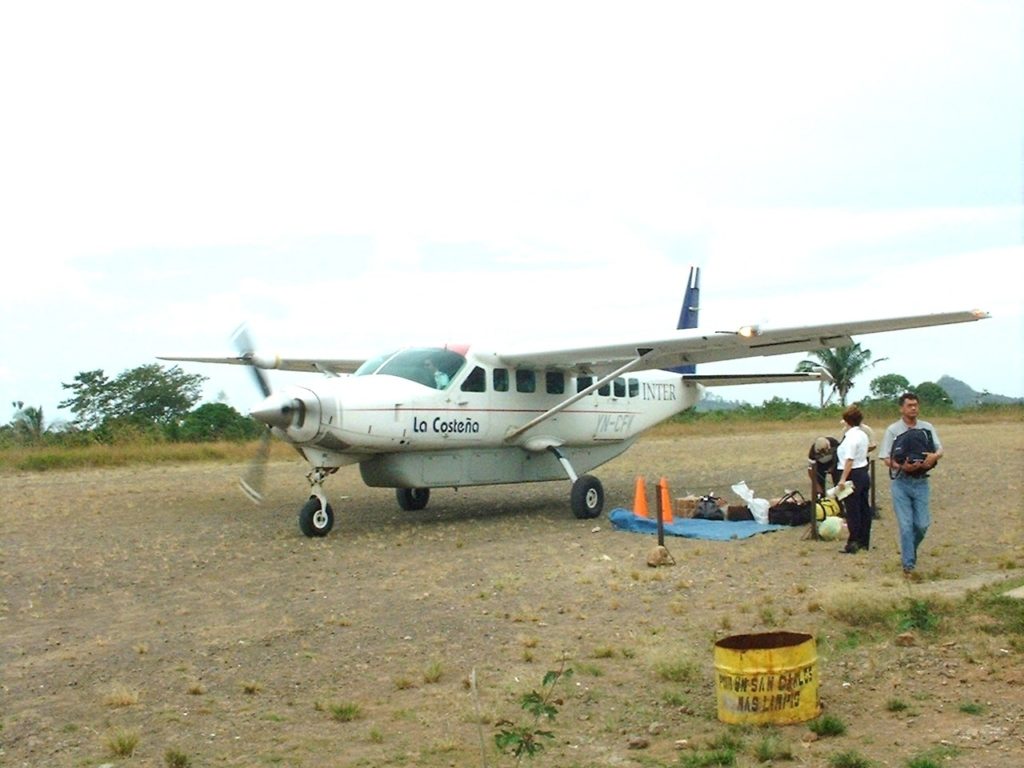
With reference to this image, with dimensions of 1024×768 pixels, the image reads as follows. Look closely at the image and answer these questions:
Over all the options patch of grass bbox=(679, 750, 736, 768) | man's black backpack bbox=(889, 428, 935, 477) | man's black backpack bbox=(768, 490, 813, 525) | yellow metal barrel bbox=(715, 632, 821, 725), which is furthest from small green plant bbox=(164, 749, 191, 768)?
man's black backpack bbox=(768, 490, 813, 525)

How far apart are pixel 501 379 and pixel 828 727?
11323mm

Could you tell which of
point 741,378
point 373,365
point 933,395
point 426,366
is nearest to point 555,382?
point 426,366

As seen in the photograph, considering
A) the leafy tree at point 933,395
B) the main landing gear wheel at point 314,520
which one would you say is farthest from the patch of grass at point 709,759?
the leafy tree at point 933,395

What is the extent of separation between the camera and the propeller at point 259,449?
15422mm

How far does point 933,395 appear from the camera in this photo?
231 feet

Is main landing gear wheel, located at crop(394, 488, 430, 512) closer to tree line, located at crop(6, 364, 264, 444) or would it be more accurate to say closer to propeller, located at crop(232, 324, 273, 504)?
propeller, located at crop(232, 324, 273, 504)

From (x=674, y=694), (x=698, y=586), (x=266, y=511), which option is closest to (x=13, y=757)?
(x=674, y=694)

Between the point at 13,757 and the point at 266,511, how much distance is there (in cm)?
1186

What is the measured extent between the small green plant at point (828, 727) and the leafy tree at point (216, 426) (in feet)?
106

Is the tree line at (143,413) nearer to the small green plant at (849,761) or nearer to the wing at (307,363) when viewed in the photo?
the wing at (307,363)

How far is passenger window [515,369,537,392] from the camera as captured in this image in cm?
→ 1728

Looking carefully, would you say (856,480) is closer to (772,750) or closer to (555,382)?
(772,750)

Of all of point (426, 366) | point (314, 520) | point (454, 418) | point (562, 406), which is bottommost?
point (314, 520)

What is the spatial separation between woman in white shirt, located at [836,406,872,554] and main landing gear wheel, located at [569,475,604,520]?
15.6ft
